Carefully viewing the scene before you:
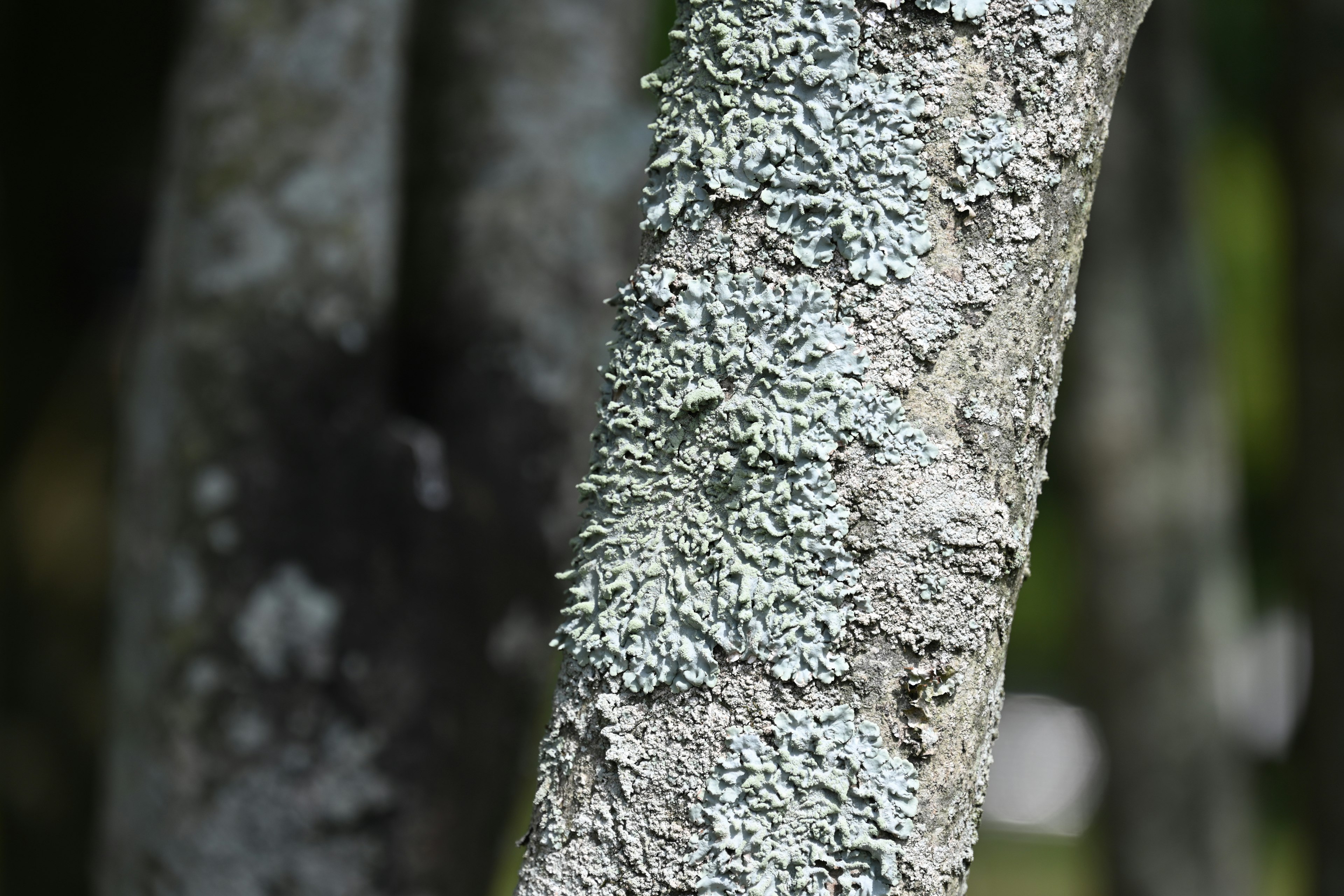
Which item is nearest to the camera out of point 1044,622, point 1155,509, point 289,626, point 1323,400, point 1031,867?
point 289,626

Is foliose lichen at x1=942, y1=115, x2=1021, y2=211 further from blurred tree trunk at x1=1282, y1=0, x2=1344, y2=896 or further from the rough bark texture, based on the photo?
blurred tree trunk at x1=1282, y1=0, x2=1344, y2=896

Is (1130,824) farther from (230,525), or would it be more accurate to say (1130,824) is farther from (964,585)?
(964,585)

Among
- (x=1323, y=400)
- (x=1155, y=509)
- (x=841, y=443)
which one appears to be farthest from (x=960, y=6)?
(x=1155, y=509)

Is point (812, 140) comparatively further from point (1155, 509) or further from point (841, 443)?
point (1155, 509)

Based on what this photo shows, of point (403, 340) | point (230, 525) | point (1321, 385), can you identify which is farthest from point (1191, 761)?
point (230, 525)

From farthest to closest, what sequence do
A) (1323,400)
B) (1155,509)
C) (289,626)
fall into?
(1155,509), (1323,400), (289,626)

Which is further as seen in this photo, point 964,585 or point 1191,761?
point 1191,761

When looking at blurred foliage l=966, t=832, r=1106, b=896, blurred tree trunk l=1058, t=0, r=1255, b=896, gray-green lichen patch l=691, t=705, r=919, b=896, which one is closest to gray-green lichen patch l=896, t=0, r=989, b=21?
gray-green lichen patch l=691, t=705, r=919, b=896

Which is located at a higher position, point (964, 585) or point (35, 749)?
Result: point (964, 585)
